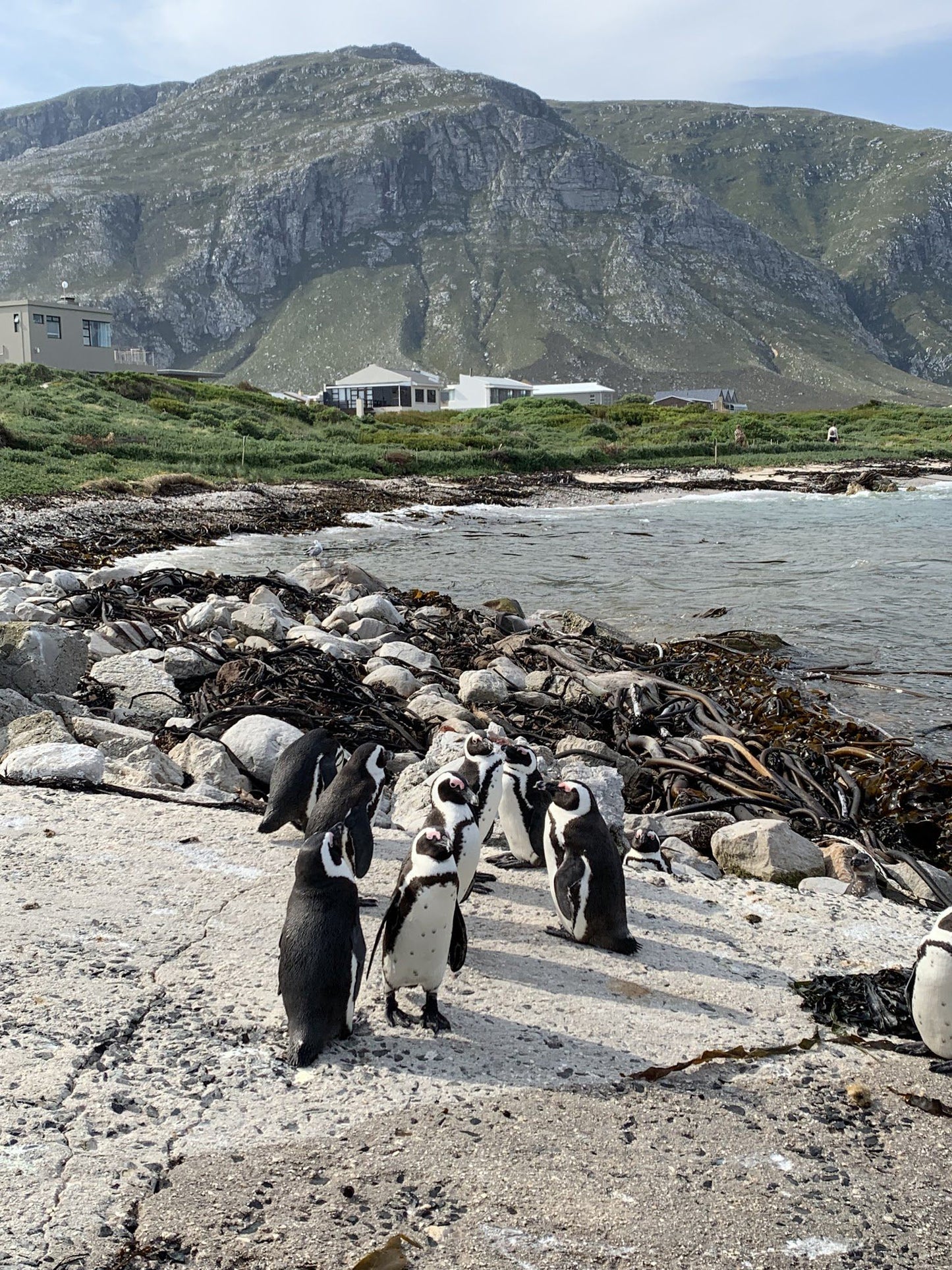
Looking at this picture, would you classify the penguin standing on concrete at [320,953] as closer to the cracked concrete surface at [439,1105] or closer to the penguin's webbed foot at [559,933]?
the cracked concrete surface at [439,1105]

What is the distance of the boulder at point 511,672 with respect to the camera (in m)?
8.01

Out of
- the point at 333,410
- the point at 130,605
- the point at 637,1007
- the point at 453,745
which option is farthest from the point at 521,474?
the point at 637,1007

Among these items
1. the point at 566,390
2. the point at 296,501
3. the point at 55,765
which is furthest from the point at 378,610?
the point at 566,390

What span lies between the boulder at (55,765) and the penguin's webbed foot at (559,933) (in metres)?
2.32

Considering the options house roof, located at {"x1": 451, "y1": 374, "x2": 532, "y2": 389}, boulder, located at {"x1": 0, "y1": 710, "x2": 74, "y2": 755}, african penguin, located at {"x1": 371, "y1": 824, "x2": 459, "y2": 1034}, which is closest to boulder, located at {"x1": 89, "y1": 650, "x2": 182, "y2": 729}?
boulder, located at {"x1": 0, "y1": 710, "x2": 74, "y2": 755}

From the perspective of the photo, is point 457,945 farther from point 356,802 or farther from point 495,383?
point 495,383

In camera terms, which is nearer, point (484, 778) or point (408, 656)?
point (484, 778)

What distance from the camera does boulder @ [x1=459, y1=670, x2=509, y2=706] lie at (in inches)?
294

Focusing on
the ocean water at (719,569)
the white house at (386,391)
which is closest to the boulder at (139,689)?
the ocean water at (719,569)

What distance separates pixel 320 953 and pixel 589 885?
122cm

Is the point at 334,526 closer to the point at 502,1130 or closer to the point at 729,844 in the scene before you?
the point at 729,844

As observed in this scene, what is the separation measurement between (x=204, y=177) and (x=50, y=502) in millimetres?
188941

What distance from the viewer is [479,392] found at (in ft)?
290

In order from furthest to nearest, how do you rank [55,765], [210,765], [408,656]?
[408,656], [210,765], [55,765]
